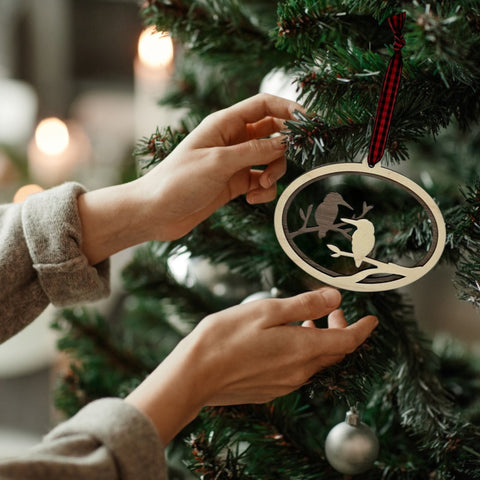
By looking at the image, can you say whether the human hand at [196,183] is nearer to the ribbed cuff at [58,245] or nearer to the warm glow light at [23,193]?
the ribbed cuff at [58,245]

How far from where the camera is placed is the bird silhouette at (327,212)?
1.71ft

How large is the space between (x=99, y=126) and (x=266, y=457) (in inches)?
103

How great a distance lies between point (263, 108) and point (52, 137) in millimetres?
1125

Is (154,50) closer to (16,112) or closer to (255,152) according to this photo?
(255,152)

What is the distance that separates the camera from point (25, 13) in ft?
9.24

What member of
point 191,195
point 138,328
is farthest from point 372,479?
point 138,328

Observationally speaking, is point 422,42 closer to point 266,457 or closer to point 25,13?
point 266,457

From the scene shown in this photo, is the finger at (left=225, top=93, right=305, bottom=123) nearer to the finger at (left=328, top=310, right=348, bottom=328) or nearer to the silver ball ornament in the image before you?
the finger at (left=328, top=310, right=348, bottom=328)

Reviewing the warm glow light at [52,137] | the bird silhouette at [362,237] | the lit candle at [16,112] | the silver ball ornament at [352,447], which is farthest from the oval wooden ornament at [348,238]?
the lit candle at [16,112]

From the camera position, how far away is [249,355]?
482mm

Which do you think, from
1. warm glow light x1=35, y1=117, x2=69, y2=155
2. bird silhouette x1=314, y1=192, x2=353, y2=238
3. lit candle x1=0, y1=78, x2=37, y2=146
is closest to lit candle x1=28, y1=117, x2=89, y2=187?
warm glow light x1=35, y1=117, x2=69, y2=155

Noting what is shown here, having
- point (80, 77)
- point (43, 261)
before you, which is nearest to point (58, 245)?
point (43, 261)

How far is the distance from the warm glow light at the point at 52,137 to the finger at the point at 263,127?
1.06 metres

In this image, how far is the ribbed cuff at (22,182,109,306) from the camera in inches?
22.3
